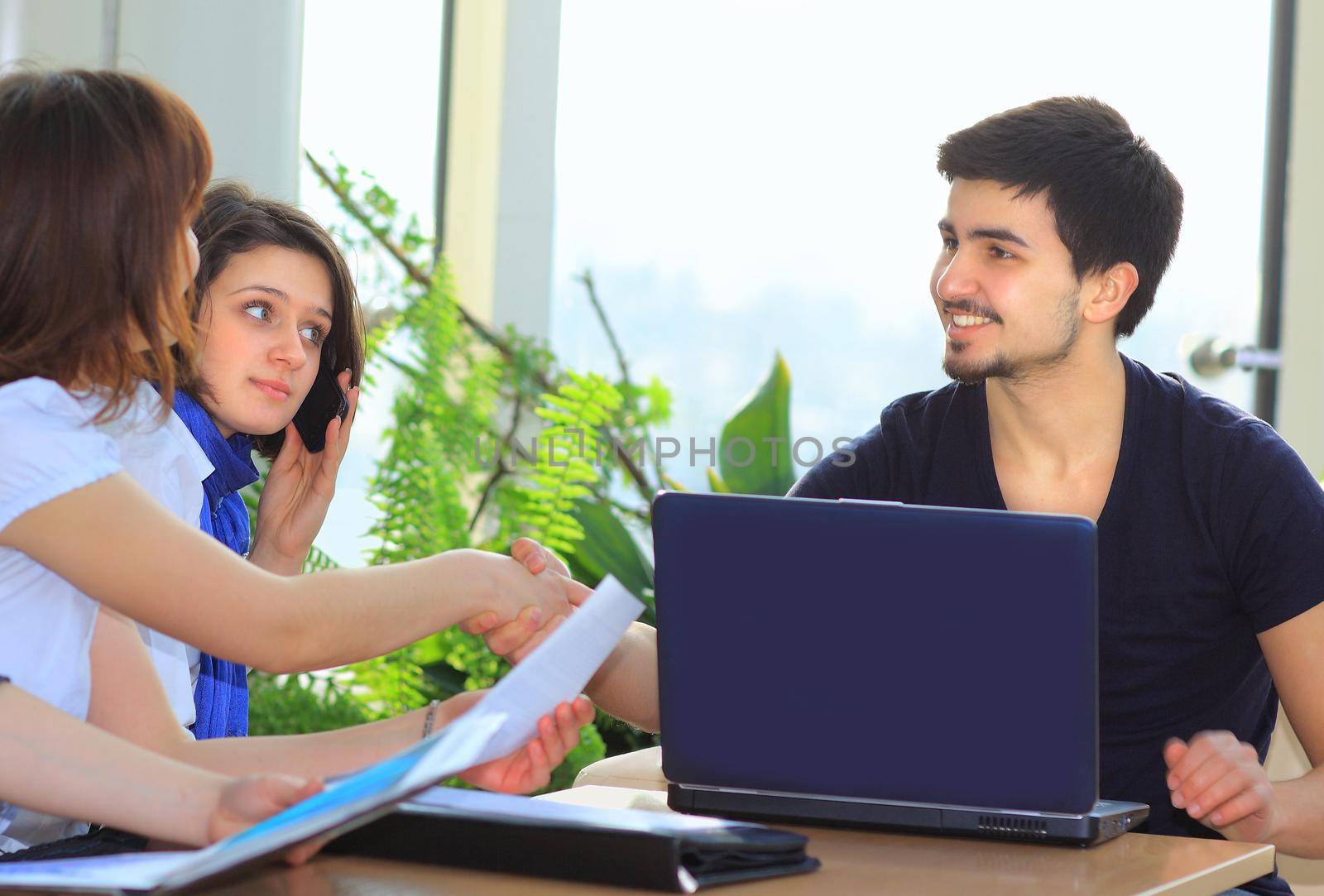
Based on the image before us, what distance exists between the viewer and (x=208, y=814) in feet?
3.11

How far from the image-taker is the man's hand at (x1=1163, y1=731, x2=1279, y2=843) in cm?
121

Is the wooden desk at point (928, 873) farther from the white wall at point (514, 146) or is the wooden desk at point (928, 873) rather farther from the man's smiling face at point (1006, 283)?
the white wall at point (514, 146)

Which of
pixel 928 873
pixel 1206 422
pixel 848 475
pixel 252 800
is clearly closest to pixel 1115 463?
pixel 1206 422

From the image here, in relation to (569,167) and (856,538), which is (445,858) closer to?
(856,538)

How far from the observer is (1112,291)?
75.8 inches

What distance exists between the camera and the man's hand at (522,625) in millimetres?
1298

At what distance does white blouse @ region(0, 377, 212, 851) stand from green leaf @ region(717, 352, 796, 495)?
170 cm

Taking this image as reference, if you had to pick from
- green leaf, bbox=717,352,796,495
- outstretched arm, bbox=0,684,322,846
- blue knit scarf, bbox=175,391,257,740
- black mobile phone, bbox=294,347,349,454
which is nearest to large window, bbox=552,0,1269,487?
green leaf, bbox=717,352,796,495

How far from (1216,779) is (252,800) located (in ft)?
2.68

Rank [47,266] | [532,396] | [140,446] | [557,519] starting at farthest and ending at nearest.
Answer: [532,396] → [557,519] → [140,446] → [47,266]

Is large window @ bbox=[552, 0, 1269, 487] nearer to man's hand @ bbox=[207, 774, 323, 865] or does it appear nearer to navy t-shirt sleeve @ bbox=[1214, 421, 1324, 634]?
navy t-shirt sleeve @ bbox=[1214, 421, 1324, 634]

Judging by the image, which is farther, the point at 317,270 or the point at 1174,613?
the point at 317,270

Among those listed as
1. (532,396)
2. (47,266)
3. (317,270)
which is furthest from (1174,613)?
(532,396)

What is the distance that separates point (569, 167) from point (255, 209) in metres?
2.25
